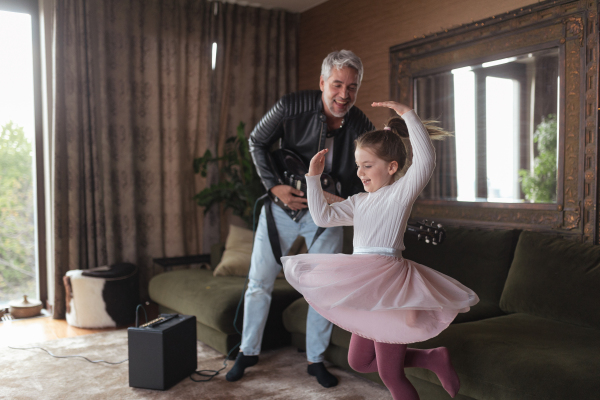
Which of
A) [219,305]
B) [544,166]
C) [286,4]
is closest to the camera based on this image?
[544,166]

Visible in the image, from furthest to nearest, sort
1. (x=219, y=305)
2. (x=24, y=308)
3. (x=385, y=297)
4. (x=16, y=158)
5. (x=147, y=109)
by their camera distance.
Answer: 1. (x=147, y=109)
2. (x=16, y=158)
3. (x=24, y=308)
4. (x=219, y=305)
5. (x=385, y=297)

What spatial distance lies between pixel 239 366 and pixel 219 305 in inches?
16.5

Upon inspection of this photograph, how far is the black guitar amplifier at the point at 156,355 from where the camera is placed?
2.37 m

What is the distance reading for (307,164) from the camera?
8.05ft

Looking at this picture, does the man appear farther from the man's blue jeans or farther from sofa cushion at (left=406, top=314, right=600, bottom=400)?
sofa cushion at (left=406, top=314, right=600, bottom=400)

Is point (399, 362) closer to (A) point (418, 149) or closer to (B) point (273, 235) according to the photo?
(A) point (418, 149)

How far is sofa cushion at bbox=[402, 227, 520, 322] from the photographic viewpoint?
2605 mm

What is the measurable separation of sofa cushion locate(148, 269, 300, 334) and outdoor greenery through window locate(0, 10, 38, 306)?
1.20 metres

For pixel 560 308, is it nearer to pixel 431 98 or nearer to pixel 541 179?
pixel 541 179

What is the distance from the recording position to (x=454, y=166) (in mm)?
3258

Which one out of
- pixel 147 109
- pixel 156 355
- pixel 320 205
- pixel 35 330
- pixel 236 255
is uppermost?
pixel 147 109

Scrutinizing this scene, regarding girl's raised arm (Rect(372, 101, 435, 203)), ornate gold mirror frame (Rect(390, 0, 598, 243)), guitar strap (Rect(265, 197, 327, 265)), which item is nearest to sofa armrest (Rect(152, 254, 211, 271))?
guitar strap (Rect(265, 197, 327, 265))

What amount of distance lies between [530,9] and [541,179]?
36.5 inches

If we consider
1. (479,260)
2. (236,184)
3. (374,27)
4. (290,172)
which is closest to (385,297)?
(290,172)
